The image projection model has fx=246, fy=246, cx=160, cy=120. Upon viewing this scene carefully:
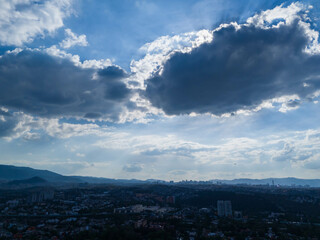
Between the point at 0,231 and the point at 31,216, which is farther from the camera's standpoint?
the point at 31,216

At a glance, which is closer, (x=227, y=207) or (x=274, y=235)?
(x=274, y=235)

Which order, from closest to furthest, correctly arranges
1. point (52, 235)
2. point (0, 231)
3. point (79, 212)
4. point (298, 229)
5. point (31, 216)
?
1. point (52, 235)
2. point (0, 231)
3. point (298, 229)
4. point (31, 216)
5. point (79, 212)

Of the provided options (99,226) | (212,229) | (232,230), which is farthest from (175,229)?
Result: (99,226)

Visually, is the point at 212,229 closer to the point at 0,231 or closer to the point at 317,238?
the point at 317,238

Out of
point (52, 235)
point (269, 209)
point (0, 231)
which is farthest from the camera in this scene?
point (269, 209)

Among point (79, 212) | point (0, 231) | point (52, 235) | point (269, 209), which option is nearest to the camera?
point (52, 235)

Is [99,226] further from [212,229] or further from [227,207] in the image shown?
[227,207]

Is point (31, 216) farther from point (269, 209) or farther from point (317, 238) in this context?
point (269, 209)

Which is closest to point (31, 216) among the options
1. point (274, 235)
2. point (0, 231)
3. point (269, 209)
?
point (0, 231)

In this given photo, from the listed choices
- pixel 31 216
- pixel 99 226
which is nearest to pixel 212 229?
pixel 99 226
